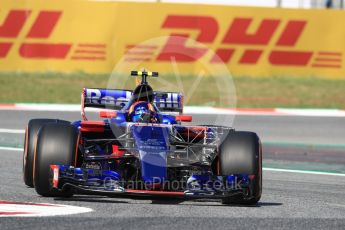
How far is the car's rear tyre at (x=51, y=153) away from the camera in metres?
9.37

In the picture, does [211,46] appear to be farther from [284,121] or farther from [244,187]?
[244,187]

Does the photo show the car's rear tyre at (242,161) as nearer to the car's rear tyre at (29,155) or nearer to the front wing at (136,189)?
the front wing at (136,189)

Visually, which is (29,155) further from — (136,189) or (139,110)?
(136,189)

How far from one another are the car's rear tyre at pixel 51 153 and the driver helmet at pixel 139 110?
1082mm

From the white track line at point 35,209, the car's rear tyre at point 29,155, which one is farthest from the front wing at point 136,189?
the car's rear tyre at point 29,155

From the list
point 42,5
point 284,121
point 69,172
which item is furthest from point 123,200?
point 42,5

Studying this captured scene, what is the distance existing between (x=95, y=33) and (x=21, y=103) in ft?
9.09

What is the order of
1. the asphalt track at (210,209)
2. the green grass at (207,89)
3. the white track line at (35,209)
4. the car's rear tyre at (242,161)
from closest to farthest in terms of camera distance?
the asphalt track at (210,209)
the white track line at (35,209)
the car's rear tyre at (242,161)
the green grass at (207,89)

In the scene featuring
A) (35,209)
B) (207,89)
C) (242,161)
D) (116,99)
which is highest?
(207,89)

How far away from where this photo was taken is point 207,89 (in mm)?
25594

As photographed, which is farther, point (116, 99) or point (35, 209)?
point (116, 99)

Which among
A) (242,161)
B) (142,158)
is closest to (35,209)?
(142,158)

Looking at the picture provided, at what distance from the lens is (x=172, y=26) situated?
24453mm

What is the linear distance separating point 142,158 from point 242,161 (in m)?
0.97
